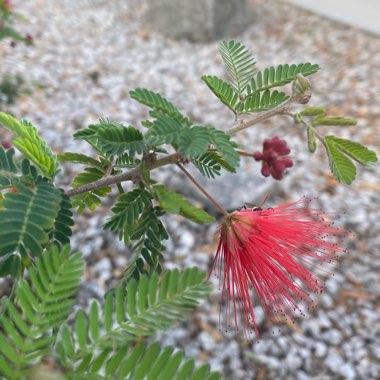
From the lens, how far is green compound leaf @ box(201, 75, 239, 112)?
0.49m

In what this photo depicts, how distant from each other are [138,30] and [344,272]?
2.80 m

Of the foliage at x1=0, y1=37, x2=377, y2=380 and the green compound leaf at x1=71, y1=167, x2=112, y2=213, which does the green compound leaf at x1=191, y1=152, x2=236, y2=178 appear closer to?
the foliage at x1=0, y1=37, x2=377, y2=380

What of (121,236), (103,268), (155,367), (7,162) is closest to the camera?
(155,367)

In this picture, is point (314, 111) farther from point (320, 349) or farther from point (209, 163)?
point (320, 349)

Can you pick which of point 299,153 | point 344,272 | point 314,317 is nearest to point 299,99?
point 314,317

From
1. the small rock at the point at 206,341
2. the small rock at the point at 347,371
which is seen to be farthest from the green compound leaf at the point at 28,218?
the small rock at the point at 347,371

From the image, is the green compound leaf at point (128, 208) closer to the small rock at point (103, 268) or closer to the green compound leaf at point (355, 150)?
the green compound leaf at point (355, 150)

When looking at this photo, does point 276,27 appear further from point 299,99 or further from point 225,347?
point 299,99

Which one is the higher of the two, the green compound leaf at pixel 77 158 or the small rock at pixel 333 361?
the green compound leaf at pixel 77 158

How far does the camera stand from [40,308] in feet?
1.16

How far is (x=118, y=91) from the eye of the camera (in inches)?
111

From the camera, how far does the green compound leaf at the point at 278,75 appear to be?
52cm

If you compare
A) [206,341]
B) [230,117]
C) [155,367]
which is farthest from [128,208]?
[230,117]

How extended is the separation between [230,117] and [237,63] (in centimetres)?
219
